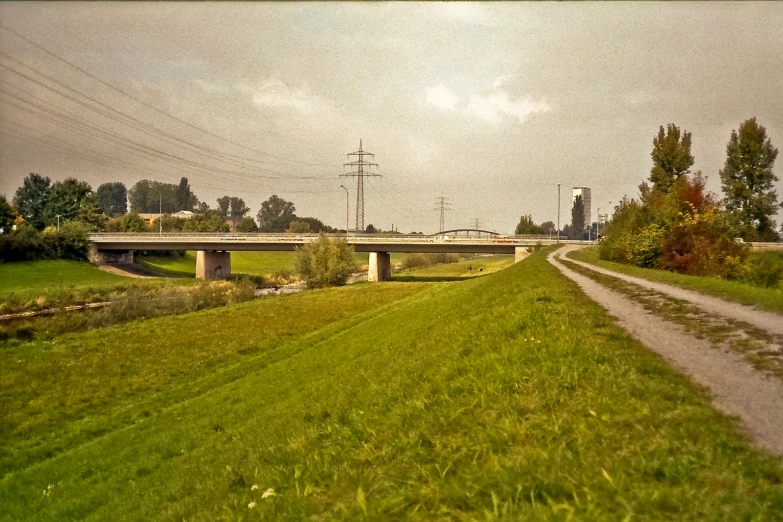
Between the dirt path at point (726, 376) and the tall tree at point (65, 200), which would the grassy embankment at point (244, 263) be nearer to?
the tall tree at point (65, 200)

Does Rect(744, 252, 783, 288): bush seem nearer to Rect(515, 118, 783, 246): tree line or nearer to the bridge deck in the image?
Rect(515, 118, 783, 246): tree line

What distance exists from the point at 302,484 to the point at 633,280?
2206cm

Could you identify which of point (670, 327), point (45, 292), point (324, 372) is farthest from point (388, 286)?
point (670, 327)

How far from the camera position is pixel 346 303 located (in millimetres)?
51125

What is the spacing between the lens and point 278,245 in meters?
95.2

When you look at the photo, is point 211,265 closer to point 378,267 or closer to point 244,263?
point 378,267

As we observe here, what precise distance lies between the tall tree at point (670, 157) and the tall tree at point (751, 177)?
26.7ft

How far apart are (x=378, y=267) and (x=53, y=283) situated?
42481mm

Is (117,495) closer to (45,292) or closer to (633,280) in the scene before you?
(633,280)

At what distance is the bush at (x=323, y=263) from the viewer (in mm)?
76438

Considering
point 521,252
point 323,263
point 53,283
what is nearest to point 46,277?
point 53,283

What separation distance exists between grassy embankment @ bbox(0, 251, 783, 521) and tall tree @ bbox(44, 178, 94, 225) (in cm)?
12104

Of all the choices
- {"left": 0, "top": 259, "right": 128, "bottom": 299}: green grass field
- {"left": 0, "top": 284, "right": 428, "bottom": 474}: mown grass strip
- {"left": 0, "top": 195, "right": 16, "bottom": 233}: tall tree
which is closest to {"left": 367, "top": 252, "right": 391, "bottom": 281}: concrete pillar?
{"left": 0, "top": 259, "right": 128, "bottom": 299}: green grass field

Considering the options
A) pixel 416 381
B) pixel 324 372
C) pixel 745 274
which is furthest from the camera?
pixel 745 274
